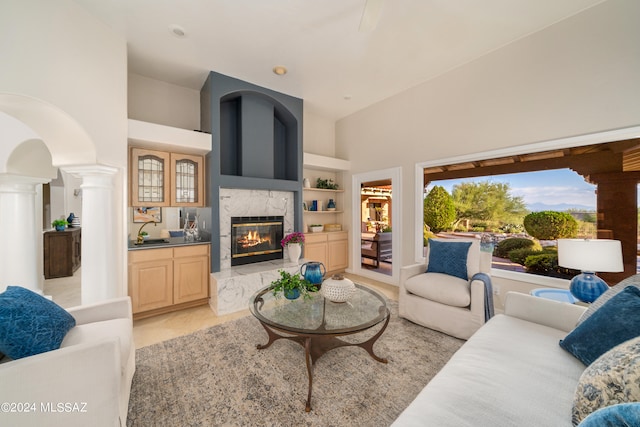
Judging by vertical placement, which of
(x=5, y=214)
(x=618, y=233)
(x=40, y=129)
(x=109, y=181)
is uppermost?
(x=40, y=129)

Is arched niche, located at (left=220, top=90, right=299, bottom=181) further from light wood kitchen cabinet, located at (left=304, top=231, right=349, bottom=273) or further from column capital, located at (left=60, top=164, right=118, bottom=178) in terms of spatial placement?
column capital, located at (left=60, top=164, right=118, bottom=178)

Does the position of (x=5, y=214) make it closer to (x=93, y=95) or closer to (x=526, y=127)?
(x=93, y=95)

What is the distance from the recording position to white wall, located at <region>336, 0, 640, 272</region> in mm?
2250

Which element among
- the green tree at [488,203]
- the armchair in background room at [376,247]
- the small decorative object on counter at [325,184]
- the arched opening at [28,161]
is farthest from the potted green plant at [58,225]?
the green tree at [488,203]

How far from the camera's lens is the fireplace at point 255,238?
372 centimetres

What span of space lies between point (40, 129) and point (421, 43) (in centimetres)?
416

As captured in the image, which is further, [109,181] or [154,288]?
[154,288]

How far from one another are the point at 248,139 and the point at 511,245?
406 cm

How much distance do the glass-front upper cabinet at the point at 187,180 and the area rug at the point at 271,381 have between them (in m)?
1.85

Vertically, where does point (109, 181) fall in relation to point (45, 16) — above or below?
below

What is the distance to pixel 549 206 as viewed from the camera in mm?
2818

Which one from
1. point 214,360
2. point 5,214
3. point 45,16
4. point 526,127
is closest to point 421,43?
point 526,127

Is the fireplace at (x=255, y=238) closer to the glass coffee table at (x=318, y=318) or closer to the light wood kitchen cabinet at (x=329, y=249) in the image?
the light wood kitchen cabinet at (x=329, y=249)

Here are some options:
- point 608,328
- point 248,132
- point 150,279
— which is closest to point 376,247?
point 248,132
